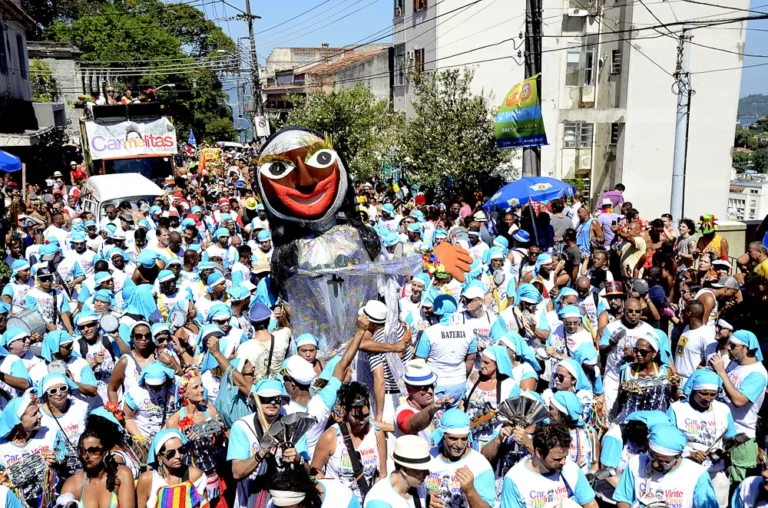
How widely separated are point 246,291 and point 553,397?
3.43 metres

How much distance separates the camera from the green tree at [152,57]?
43.5 meters

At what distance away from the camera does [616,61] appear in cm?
1953

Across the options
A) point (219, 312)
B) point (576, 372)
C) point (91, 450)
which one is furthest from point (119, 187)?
point (576, 372)

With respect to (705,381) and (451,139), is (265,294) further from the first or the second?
(451,139)

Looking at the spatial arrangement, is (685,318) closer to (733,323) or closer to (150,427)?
(733,323)

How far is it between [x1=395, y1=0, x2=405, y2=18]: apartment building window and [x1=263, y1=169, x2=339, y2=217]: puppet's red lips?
20479 millimetres

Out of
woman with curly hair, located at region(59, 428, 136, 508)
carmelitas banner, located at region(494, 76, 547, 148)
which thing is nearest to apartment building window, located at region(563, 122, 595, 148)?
carmelitas banner, located at region(494, 76, 547, 148)

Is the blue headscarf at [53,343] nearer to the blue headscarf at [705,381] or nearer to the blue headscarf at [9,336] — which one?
the blue headscarf at [9,336]

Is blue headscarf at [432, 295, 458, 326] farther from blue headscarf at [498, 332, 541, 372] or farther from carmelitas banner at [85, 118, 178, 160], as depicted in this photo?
carmelitas banner at [85, 118, 178, 160]

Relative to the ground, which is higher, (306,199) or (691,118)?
(691,118)

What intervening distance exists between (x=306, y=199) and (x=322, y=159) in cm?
44

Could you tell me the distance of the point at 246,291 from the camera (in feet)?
23.0

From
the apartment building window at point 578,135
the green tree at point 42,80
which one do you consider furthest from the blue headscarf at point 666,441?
the green tree at point 42,80

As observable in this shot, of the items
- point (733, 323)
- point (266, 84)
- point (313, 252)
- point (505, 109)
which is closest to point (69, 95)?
point (266, 84)
